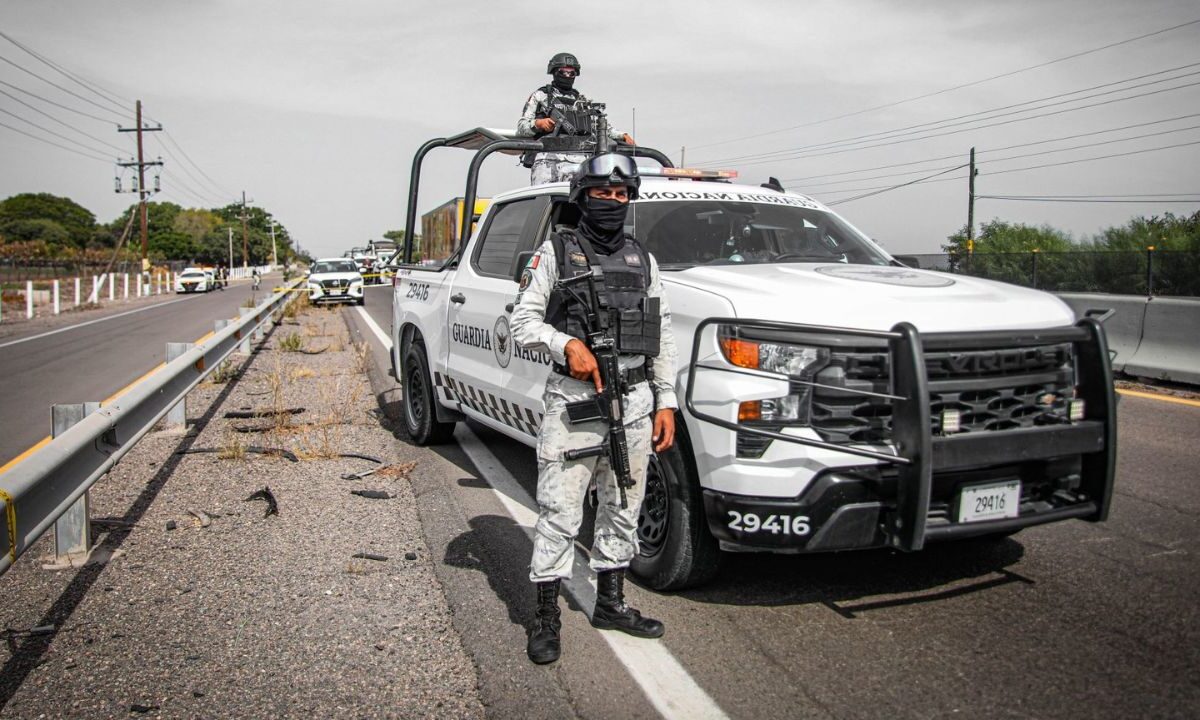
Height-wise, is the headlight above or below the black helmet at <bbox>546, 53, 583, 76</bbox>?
below

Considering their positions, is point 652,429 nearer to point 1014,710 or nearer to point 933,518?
point 933,518

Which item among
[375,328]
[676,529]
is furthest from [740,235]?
[375,328]

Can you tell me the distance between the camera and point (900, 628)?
3777mm

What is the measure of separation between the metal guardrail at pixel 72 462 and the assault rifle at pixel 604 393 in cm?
193

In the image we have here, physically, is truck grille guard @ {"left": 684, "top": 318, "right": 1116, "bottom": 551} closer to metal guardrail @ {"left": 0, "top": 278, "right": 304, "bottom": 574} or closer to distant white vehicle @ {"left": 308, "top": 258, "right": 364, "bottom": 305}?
metal guardrail @ {"left": 0, "top": 278, "right": 304, "bottom": 574}

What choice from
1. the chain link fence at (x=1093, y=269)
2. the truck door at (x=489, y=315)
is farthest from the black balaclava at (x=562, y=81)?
the chain link fence at (x=1093, y=269)

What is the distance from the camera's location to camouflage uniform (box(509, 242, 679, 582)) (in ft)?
12.0

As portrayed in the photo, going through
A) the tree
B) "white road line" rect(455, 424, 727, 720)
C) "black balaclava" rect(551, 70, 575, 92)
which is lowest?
"white road line" rect(455, 424, 727, 720)

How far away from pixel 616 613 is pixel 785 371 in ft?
4.00

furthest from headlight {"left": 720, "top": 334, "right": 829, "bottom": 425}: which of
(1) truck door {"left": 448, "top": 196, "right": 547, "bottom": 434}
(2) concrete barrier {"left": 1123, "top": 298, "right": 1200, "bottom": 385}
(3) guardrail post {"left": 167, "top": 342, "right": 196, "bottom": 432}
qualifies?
(2) concrete barrier {"left": 1123, "top": 298, "right": 1200, "bottom": 385}

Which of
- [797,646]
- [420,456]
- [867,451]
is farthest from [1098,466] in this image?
[420,456]

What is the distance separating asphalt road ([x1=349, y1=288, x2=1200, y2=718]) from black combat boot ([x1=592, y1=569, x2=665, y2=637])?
3.4 inches

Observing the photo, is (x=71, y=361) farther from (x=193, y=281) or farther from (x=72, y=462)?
(x=193, y=281)

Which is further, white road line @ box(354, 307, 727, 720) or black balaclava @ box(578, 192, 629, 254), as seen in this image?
black balaclava @ box(578, 192, 629, 254)
